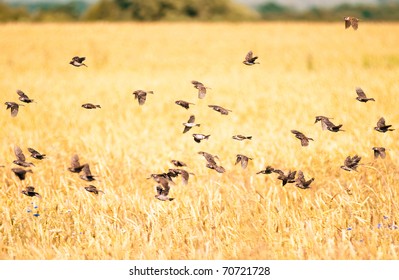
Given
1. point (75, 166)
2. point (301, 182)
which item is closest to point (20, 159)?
point (75, 166)

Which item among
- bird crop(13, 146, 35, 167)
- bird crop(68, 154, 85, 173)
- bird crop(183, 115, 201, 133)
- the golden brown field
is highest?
bird crop(183, 115, 201, 133)

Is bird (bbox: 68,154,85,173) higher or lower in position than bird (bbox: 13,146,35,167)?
higher

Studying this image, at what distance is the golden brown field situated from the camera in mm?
3293

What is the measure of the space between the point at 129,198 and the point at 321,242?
1.37m

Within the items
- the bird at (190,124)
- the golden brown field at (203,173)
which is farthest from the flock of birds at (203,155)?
the golden brown field at (203,173)

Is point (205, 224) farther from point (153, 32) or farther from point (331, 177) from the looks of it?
point (153, 32)

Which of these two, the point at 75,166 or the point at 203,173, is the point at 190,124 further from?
the point at 203,173

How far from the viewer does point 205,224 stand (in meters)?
3.60

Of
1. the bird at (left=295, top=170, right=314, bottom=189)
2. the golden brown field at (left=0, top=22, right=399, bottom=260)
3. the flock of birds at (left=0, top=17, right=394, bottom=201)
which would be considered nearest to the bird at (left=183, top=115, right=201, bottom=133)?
the flock of birds at (left=0, top=17, right=394, bottom=201)

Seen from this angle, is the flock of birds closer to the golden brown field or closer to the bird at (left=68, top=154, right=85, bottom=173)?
the bird at (left=68, top=154, right=85, bottom=173)

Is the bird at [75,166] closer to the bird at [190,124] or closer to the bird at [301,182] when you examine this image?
the bird at [190,124]

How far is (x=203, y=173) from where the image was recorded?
4.86 metres
